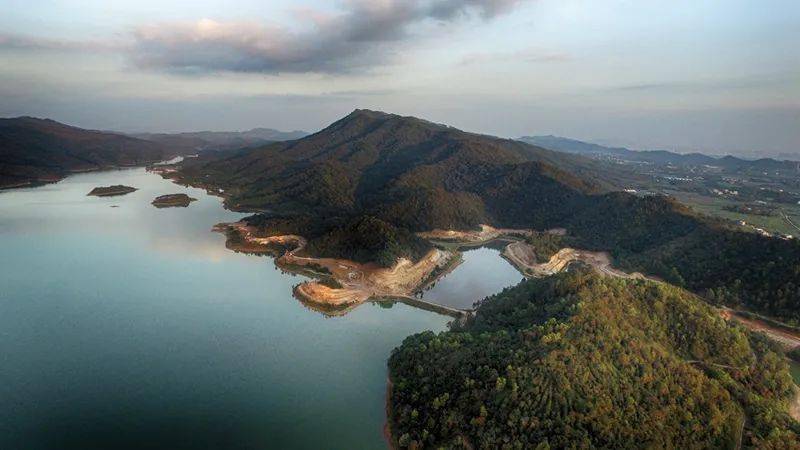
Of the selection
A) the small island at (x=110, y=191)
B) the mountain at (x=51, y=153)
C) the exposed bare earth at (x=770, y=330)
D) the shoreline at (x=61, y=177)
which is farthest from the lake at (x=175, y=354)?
the mountain at (x=51, y=153)

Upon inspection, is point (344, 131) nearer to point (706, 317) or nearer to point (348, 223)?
point (348, 223)

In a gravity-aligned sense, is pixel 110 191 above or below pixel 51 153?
below

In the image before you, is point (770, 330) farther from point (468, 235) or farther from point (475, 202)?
point (475, 202)

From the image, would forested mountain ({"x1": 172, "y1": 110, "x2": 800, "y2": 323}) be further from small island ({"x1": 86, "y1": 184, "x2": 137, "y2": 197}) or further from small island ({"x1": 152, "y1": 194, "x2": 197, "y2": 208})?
small island ({"x1": 86, "y1": 184, "x2": 137, "y2": 197})

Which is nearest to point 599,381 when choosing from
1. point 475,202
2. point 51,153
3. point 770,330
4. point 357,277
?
point 770,330

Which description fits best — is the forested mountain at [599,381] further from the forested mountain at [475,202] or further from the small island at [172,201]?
the small island at [172,201]
